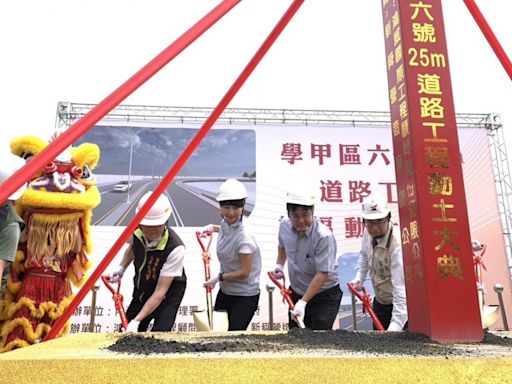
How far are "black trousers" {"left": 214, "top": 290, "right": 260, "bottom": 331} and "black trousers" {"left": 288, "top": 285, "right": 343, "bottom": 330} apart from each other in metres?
0.33

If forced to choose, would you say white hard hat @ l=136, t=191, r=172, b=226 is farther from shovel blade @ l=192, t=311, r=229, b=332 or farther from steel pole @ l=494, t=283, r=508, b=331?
steel pole @ l=494, t=283, r=508, b=331

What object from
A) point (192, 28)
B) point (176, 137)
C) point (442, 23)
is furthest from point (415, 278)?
point (176, 137)

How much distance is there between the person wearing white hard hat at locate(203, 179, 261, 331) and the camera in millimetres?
2887

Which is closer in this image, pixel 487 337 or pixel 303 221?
pixel 487 337

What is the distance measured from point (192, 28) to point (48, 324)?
1.77 meters

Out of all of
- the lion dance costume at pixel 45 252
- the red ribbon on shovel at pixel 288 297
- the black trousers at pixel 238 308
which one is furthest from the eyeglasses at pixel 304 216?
the lion dance costume at pixel 45 252

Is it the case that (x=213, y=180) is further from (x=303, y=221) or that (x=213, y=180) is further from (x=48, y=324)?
(x=48, y=324)

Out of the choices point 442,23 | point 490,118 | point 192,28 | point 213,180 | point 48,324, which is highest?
point 490,118

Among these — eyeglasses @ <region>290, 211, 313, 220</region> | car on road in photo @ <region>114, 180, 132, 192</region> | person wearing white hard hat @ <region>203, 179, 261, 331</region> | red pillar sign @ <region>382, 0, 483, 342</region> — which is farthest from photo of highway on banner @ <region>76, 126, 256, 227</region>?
red pillar sign @ <region>382, 0, 483, 342</region>

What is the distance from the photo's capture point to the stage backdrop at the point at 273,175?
5.40 metres

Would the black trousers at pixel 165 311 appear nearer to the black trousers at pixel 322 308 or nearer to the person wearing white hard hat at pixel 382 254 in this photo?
the black trousers at pixel 322 308

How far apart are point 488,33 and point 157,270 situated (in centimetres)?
210

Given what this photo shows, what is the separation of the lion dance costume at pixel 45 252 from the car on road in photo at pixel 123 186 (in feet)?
10.3

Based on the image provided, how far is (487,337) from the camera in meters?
1.38
